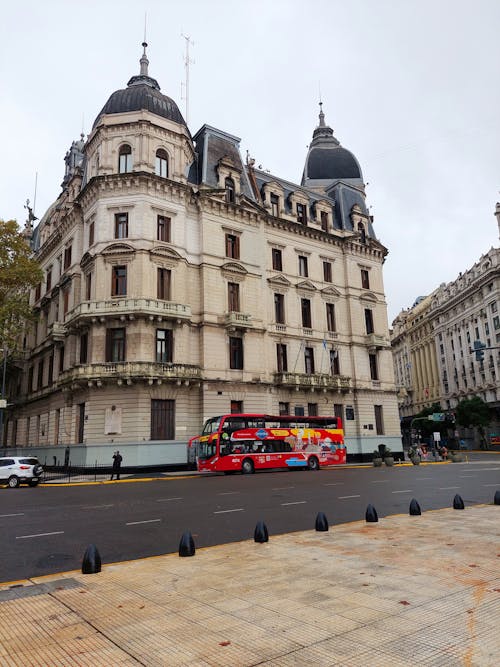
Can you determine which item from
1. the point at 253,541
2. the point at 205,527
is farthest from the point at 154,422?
the point at 253,541

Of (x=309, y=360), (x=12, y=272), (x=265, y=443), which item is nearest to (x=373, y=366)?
(x=309, y=360)

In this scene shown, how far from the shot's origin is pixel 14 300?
4050 centimetres

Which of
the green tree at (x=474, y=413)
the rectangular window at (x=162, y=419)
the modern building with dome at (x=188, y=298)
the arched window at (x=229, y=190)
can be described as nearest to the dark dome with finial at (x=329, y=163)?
the modern building with dome at (x=188, y=298)

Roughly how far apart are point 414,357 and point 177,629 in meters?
106

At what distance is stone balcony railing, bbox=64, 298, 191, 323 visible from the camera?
33344mm

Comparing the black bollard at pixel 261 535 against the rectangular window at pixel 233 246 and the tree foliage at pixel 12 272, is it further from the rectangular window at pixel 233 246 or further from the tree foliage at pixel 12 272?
the tree foliage at pixel 12 272

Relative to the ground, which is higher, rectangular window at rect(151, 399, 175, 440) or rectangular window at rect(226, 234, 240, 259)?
rectangular window at rect(226, 234, 240, 259)

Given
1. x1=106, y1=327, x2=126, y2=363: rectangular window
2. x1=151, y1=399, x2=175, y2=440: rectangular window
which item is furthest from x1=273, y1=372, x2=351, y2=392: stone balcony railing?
x1=106, y1=327, x2=126, y2=363: rectangular window

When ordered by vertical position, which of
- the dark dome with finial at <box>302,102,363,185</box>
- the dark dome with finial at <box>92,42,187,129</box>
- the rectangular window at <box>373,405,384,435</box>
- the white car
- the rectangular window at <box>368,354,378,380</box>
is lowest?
the white car

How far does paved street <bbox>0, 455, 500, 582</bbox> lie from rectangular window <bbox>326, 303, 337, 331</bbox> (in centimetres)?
2434

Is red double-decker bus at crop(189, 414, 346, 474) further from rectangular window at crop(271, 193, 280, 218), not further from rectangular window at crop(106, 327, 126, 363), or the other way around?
rectangular window at crop(271, 193, 280, 218)

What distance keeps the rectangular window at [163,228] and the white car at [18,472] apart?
59.1 feet

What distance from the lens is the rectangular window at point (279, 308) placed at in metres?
42.6

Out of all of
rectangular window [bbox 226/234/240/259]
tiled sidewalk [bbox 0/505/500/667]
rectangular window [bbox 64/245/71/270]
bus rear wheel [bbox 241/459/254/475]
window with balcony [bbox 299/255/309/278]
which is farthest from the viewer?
window with balcony [bbox 299/255/309/278]
